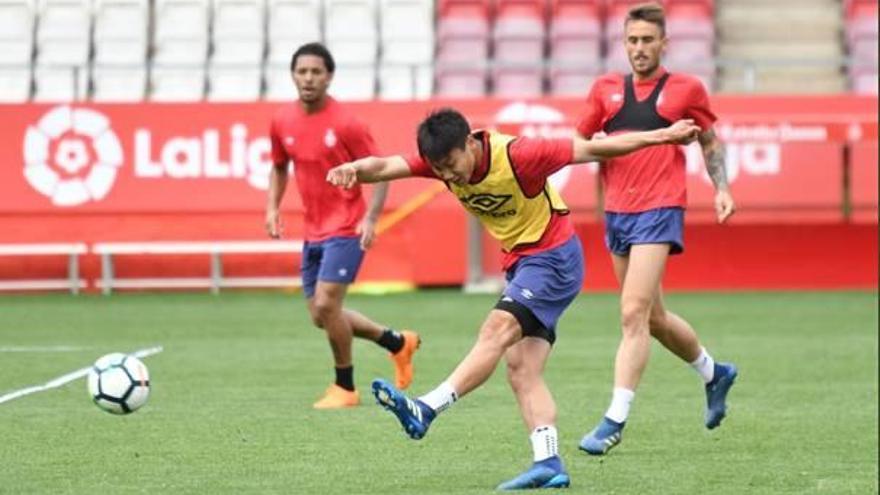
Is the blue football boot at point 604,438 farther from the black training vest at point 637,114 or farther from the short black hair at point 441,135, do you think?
the short black hair at point 441,135

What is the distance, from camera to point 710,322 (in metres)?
21.8

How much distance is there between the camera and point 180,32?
2803cm

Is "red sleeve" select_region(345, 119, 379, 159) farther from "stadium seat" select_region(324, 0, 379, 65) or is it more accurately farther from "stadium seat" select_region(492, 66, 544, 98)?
"stadium seat" select_region(324, 0, 379, 65)

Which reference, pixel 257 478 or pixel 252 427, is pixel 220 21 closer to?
pixel 252 427

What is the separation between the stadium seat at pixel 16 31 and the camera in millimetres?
27469

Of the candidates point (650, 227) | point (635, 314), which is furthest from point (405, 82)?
point (635, 314)

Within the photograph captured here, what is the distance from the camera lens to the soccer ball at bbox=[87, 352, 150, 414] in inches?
440

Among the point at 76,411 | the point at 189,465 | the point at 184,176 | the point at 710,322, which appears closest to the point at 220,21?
the point at 184,176

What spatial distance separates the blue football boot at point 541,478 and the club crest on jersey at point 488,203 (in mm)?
1167

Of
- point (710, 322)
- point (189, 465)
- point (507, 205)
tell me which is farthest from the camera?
point (710, 322)

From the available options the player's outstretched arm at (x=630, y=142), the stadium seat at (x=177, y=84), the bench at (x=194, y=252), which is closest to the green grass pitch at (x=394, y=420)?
the player's outstretched arm at (x=630, y=142)

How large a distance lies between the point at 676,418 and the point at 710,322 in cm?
819

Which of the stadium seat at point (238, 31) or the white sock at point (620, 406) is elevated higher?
the stadium seat at point (238, 31)

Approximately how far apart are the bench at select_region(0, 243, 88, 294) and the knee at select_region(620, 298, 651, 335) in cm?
1480
